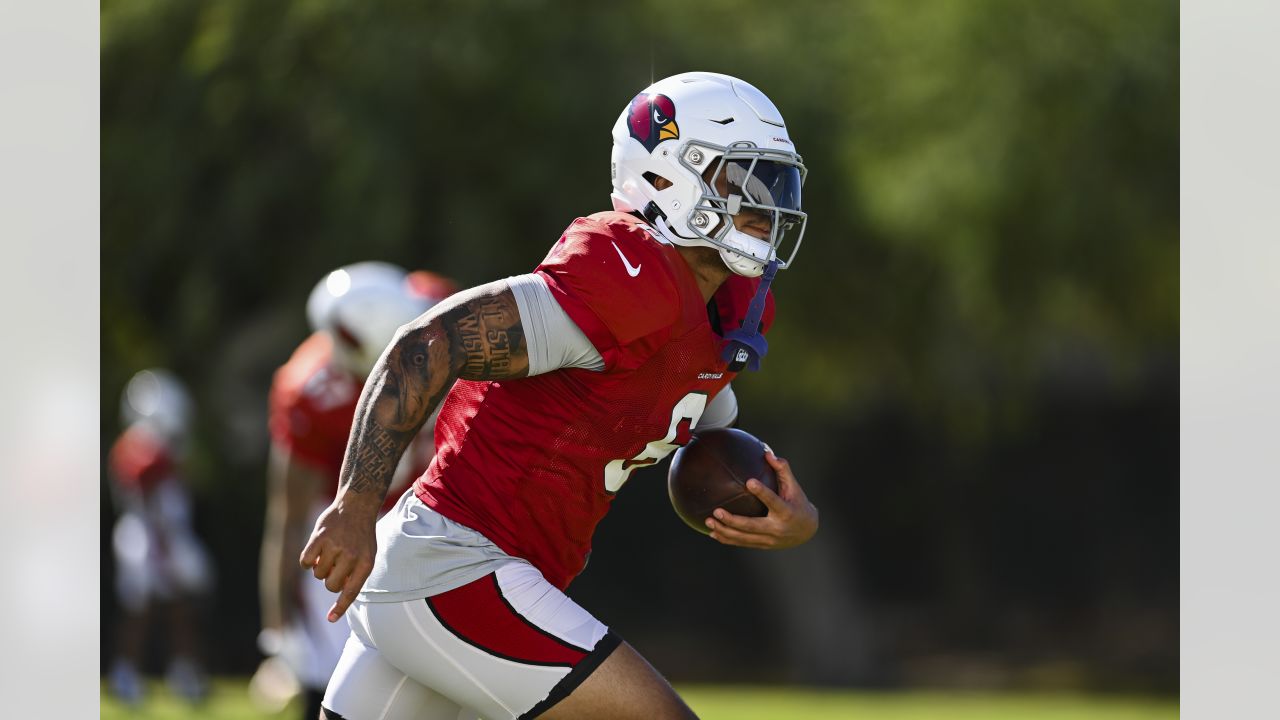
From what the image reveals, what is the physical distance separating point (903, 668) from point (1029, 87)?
855 centimetres

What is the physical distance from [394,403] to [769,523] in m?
0.98

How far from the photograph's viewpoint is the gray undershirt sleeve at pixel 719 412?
403cm

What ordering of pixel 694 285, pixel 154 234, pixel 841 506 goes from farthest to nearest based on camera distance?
pixel 841 506 < pixel 154 234 < pixel 694 285

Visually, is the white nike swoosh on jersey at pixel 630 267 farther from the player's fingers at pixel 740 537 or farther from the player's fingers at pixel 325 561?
the player's fingers at pixel 325 561

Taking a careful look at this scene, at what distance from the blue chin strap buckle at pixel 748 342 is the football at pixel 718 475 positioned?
0.76ft

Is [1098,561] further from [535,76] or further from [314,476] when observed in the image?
[314,476]

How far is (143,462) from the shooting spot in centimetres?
1257

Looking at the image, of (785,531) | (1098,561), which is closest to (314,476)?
(785,531)

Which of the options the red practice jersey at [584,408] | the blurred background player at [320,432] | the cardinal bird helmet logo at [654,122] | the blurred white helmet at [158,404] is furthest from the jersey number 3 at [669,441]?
the blurred white helmet at [158,404]

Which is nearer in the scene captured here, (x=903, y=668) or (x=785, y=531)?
(x=785, y=531)

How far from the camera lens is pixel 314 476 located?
5.99 m

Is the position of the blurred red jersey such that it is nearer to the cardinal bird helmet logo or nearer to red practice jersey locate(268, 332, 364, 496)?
red practice jersey locate(268, 332, 364, 496)

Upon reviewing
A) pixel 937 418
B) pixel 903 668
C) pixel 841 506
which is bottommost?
pixel 903 668

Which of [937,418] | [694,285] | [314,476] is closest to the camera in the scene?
[694,285]
